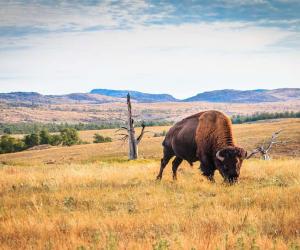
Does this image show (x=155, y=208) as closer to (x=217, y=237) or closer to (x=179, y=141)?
(x=217, y=237)

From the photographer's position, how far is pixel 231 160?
40.0ft

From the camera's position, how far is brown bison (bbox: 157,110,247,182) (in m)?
12.3

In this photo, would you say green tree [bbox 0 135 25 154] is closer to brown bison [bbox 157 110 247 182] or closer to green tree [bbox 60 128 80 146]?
green tree [bbox 60 128 80 146]

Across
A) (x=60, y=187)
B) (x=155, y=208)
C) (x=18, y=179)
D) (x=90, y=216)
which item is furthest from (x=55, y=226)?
(x=18, y=179)

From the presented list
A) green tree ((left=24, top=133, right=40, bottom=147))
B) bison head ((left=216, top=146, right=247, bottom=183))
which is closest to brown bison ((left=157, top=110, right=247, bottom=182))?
bison head ((left=216, top=146, right=247, bottom=183))

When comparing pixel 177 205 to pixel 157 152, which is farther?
pixel 157 152

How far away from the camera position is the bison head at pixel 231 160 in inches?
478

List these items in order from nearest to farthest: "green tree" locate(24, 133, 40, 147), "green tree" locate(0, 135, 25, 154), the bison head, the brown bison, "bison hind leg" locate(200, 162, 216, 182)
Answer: the bison head
the brown bison
"bison hind leg" locate(200, 162, 216, 182)
"green tree" locate(0, 135, 25, 154)
"green tree" locate(24, 133, 40, 147)

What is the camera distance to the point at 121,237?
681cm

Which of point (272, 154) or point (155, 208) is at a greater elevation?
point (155, 208)

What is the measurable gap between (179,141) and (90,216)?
771 cm

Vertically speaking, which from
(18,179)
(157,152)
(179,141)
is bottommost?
(157,152)

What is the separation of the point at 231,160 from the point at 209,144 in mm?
2108

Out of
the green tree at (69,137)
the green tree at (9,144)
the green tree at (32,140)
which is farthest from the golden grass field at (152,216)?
the green tree at (32,140)
